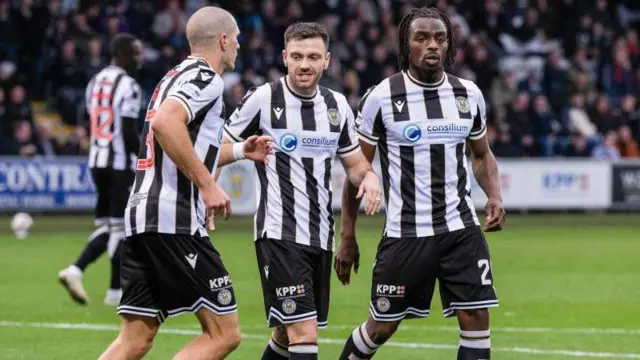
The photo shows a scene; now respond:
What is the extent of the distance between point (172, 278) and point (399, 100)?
1795 millimetres

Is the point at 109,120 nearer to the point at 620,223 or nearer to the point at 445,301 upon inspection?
the point at 445,301

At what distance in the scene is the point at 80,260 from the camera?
1248cm

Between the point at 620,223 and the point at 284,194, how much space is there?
58.0 feet

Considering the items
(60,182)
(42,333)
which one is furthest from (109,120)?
(60,182)

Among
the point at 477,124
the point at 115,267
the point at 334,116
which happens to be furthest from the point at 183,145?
the point at 115,267

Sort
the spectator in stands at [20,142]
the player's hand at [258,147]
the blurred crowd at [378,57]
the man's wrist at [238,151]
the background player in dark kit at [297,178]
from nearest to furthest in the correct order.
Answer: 1. the player's hand at [258,147]
2. the man's wrist at [238,151]
3. the background player in dark kit at [297,178]
4. the spectator in stands at [20,142]
5. the blurred crowd at [378,57]

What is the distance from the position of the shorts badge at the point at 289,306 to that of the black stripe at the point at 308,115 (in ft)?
3.21

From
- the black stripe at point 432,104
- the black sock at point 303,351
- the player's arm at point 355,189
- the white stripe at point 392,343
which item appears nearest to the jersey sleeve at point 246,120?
the player's arm at point 355,189

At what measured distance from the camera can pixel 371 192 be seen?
282 inches

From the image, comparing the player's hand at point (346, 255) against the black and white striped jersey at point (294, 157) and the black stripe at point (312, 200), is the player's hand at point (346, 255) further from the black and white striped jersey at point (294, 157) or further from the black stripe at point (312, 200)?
the black stripe at point (312, 200)

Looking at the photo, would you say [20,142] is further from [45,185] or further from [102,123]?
[102,123]

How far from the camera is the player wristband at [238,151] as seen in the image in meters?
7.10

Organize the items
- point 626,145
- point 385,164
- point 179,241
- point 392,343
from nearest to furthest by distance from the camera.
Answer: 1. point 179,241
2. point 385,164
3. point 392,343
4. point 626,145

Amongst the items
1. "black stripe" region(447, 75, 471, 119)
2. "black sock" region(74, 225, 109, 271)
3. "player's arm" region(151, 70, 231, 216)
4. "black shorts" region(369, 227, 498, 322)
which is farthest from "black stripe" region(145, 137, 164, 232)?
"black sock" region(74, 225, 109, 271)
